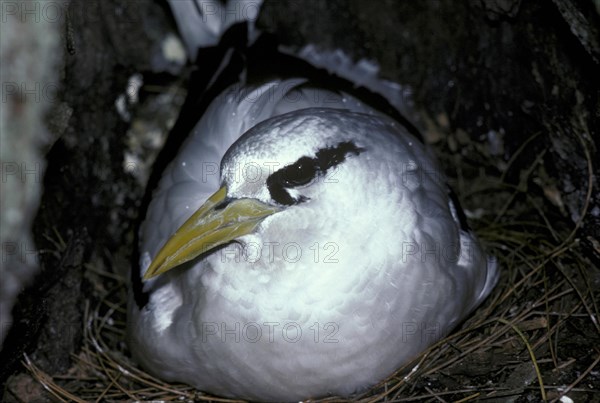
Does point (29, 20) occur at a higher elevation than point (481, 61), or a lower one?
higher

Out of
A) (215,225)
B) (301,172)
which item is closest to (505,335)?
(301,172)

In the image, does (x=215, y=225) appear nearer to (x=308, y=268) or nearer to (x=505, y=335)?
(x=308, y=268)

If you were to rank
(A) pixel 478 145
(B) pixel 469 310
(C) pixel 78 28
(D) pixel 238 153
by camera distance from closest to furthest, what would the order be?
(D) pixel 238 153 → (B) pixel 469 310 → (C) pixel 78 28 → (A) pixel 478 145

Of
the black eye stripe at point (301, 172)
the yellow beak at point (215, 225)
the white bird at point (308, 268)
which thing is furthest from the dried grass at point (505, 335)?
the black eye stripe at point (301, 172)

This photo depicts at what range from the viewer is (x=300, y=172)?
3000mm

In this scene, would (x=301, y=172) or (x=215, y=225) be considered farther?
(x=215, y=225)

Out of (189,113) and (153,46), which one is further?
(153,46)

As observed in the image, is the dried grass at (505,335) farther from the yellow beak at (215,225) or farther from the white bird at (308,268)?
the yellow beak at (215,225)

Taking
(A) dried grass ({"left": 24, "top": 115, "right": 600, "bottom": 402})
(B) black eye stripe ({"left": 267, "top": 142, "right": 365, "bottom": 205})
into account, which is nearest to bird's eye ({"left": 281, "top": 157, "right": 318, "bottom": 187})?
(B) black eye stripe ({"left": 267, "top": 142, "right": 365, "bottom": 205})

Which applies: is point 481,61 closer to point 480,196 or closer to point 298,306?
point 480,196

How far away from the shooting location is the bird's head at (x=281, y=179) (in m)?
2.98

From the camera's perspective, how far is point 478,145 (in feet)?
15.4

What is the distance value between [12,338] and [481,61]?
2.83 meters

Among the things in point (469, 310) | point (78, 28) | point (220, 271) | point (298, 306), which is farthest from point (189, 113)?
point (469, 310)
